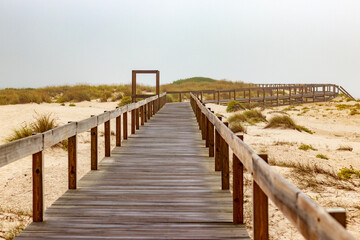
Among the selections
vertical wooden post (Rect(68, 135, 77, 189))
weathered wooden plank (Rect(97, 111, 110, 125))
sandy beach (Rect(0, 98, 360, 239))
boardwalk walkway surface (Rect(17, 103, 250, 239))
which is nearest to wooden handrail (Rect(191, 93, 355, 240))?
boardwalk walkway surface (Rect(17, 103, 250, 239))

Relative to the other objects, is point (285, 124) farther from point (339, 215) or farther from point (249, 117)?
A: point (339, 215)

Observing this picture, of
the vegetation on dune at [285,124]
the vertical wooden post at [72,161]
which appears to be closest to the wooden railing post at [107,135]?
the vertical wooden post at [72,161]

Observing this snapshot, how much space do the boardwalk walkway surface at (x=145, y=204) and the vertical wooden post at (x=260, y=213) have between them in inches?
24.3

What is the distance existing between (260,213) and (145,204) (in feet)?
6.40

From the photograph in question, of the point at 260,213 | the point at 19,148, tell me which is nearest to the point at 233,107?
the point at 19,148

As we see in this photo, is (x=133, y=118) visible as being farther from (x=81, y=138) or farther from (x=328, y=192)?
(x=328, y=192)

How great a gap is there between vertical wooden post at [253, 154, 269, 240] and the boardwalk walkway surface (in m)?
0.62

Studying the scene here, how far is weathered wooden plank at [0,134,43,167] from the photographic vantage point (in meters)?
3.39

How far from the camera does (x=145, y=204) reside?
4.78 meters

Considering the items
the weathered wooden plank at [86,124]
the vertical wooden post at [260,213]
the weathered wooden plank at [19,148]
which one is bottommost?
the vertical wooden post at [260,213]

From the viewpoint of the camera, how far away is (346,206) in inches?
261

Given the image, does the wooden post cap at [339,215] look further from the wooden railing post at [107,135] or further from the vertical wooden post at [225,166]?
the wooden railing post at [107,135]

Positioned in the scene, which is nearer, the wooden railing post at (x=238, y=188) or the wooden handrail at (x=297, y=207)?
the wooden handrail at (x=297, y=207)

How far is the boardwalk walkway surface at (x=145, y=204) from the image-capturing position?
3.88 metres
